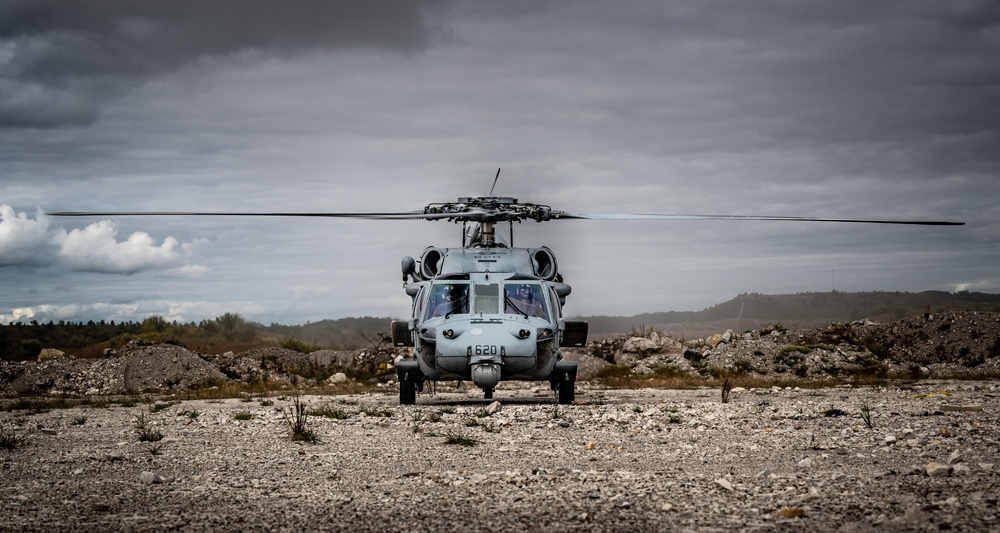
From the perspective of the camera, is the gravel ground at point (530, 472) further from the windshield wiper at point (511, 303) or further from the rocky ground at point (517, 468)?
the windshield wiper at point (511, 303)

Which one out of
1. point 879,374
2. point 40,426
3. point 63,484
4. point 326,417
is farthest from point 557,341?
point 879,374

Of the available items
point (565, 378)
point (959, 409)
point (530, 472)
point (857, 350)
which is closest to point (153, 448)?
point (530, 472)

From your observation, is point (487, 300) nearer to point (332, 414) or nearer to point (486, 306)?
point (486, 306)

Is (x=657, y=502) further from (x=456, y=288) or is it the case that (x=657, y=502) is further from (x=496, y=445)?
(x=456, y=288)

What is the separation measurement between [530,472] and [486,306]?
27.1 ft

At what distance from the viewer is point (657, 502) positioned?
6.35 meters

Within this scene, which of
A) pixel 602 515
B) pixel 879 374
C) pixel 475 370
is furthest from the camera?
pixel 879 374

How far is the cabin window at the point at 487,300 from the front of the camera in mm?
15945

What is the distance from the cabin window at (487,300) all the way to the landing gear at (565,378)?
1.62 metres

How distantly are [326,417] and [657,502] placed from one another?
8076 millimetres

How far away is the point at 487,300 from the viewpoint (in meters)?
16.0

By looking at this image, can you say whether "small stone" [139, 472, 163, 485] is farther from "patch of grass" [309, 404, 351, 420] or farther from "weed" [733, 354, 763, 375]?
"weed" [733, 354, 763, 375]

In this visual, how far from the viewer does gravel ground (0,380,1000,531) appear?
19.3 feet

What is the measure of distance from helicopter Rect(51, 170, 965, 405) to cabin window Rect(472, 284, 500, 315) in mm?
18
